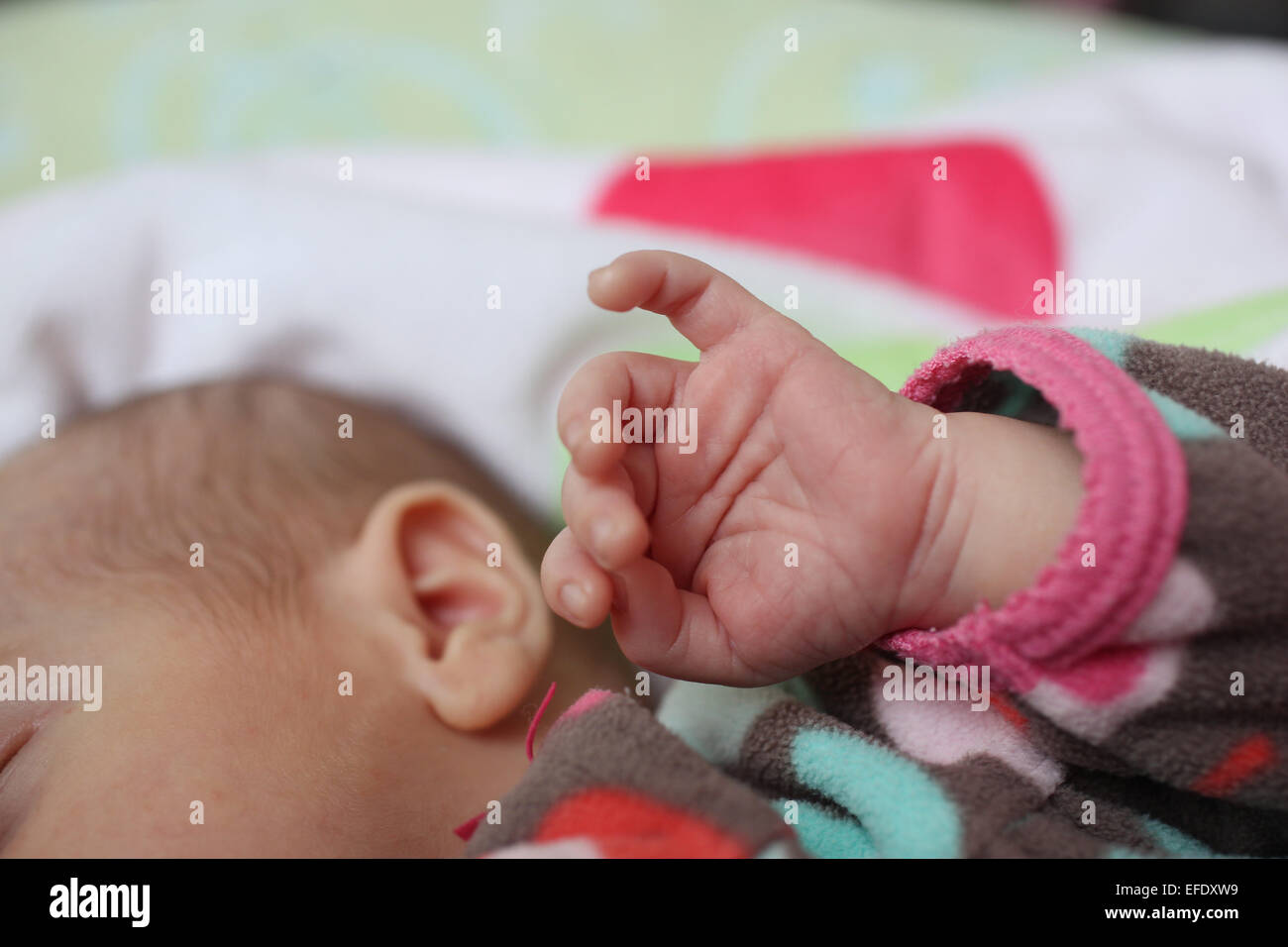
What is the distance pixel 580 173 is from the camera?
123cm

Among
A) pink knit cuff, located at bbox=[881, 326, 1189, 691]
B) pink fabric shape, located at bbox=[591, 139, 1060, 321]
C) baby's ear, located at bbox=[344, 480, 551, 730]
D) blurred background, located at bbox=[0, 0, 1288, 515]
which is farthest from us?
pink fabric shape, located at bbox=[591, 139, 1060, 321]

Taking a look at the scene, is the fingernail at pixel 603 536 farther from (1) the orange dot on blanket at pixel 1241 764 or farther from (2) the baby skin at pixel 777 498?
(1) the orange dot on blanket at pixel 1241 764

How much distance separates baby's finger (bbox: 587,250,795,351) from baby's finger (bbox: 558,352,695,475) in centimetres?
3

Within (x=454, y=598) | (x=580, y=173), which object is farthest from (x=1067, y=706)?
(x=580, y=173)

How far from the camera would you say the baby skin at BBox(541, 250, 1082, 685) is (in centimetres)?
57

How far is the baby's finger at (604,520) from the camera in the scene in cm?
54

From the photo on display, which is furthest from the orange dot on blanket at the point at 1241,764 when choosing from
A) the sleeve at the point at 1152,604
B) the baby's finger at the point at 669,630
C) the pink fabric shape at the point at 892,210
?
the pink fabric shape at the point at 892,210

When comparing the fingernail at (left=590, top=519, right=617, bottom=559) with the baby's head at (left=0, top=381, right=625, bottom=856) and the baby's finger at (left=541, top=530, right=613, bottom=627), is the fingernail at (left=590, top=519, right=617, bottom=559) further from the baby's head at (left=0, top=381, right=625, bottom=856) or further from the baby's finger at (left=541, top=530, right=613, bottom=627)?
the baby's head at (left=0, top=381, right=625, bottom=856)

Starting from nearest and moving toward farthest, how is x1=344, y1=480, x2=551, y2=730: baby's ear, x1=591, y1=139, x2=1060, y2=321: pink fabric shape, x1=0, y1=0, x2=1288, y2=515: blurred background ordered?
x1=344, y1=480, x2=551, y2=730: baby's ear → x1=0, y1=0, x2=1288, y2=515: blurred background → x1=591, y1=139, x2=1060, y2=321: pink fabric shape

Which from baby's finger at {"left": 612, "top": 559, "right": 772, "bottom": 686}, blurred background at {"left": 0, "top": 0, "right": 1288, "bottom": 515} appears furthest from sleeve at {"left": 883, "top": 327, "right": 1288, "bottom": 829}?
blurred background at {"left": 0, "top": 0, "right": 1288, "bottom": 515}

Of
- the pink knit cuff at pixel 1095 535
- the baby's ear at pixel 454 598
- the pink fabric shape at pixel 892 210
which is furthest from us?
the pink fabric shape at pixel 892 210

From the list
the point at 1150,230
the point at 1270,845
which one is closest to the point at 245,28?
the point at 1150,230
